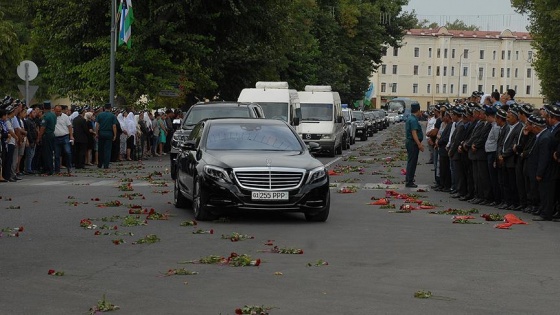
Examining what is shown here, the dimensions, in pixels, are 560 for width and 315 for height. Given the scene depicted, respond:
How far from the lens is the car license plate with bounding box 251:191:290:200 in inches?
720

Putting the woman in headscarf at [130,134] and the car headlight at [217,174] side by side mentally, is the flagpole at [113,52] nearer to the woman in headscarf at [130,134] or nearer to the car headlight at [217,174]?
the woman in headscarf at [130,134]

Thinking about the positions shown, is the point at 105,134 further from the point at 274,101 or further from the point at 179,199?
the point at 179,199

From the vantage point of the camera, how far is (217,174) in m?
18.4

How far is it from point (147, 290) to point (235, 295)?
2.69 feet

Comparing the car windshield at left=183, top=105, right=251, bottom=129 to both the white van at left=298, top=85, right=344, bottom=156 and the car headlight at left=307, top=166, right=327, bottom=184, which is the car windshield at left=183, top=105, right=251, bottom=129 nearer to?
the car headlight at left=307, top=166, right=327, bottom=184

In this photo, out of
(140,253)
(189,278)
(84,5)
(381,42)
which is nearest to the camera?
(189,278)

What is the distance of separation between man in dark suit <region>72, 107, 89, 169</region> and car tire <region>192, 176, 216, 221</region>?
1764 centimetres

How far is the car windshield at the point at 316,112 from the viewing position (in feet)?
166

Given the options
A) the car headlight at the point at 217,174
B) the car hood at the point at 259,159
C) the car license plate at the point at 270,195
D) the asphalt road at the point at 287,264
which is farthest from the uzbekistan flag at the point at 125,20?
the car license plate at the point at 270,195

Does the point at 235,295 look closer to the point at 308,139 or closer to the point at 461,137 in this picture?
the point at 461,137

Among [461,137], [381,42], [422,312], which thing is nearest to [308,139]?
[461,137]

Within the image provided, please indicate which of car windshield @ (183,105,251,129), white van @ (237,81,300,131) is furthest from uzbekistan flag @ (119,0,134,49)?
car windshield @ (183,105,251,129)

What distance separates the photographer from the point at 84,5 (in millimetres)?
53688

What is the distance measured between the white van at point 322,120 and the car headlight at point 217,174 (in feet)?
98.9
